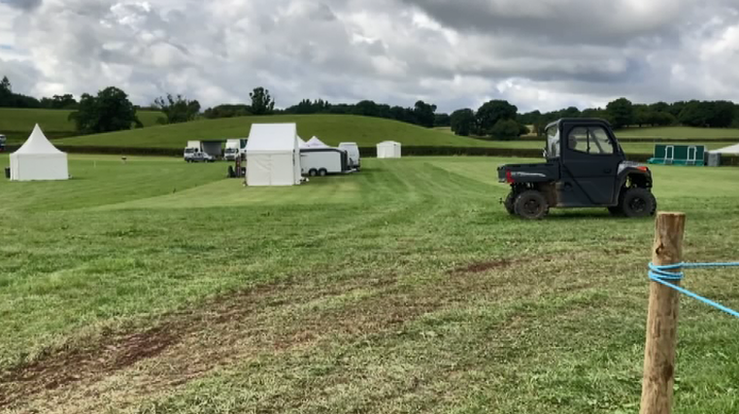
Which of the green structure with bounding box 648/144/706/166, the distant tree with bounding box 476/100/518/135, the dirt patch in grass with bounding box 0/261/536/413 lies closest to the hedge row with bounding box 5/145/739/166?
the green structure with bounding box 648/144/706/166

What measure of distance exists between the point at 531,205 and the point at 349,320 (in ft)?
30.8

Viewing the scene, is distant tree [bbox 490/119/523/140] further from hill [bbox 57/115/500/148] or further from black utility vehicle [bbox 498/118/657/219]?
black utility vehicle [bbox 498/118/657/219]

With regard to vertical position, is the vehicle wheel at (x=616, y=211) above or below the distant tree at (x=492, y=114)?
below

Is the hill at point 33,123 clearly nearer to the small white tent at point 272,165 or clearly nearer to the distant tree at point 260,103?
the distant tree at point 260,103

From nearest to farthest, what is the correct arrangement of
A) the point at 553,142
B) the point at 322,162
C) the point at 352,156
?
the point at 553,142 < the point at 322,162 < the point at 352,156

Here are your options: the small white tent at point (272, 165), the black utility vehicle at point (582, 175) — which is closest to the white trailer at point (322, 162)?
the small white tent at point (272, 165)

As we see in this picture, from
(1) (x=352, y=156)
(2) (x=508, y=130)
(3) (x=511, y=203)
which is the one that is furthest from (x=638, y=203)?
(2) (x=508, y=130)

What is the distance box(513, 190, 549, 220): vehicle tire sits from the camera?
14586mm

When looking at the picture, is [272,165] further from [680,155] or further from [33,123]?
[33,123]

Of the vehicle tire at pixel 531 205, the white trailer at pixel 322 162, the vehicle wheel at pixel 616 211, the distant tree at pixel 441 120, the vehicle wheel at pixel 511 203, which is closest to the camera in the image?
the vehicle tire at pixel 531 205

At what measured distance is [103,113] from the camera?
127 metres

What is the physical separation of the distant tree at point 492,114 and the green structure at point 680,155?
63.0 meters

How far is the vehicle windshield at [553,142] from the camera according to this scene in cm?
1464

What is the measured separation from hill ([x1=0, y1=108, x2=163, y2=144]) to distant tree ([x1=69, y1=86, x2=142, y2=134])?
10.1 ft
